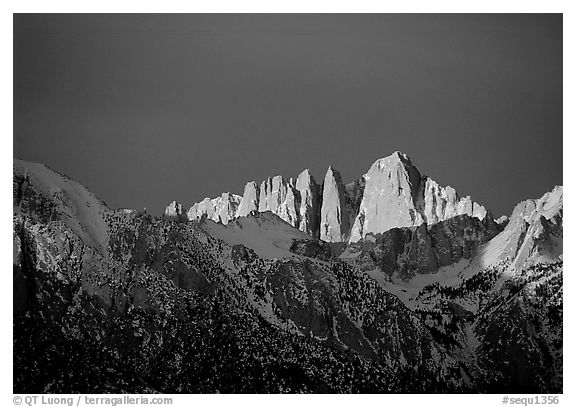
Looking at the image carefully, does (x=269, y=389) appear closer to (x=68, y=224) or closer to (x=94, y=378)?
(x=94, y=378)

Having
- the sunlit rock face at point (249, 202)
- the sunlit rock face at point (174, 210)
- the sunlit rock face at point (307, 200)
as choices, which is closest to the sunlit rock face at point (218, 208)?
the sunlit rock face at point (249, 202)

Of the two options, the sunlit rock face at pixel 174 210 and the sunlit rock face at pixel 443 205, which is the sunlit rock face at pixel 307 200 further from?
the sunlit rock face at pixel 174 210


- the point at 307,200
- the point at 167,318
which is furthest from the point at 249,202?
the point at 167,318

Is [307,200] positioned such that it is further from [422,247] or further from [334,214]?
[422,247]

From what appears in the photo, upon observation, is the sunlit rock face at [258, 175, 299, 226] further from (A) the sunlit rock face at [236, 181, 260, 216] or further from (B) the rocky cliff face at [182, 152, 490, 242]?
(A) the sunlit rock face at [236, 181, 260, 216]

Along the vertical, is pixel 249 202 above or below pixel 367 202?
below
